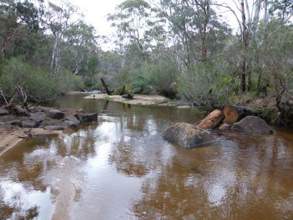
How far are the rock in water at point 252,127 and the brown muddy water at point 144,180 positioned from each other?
132 centimetres

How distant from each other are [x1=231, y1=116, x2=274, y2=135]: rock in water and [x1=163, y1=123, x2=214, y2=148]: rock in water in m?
2.36

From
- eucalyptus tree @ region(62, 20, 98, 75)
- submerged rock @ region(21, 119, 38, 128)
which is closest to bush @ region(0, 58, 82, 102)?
submerged rock @ region(21, 119, 38, 128)

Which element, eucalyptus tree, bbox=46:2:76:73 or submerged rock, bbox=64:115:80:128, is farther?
eucalyptus tree, bbox=46:2:76:73

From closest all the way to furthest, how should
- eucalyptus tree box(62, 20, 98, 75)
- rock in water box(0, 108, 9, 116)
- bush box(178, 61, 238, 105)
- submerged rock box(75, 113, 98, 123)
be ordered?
rock in water box(0, 108, 9, 116) → bush box(178, 61, 238, 105) → submerged rock box(75, 113, 98, 123) → eucalyptus tree box(62, 20, 98, 75)

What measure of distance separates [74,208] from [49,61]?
31546mm

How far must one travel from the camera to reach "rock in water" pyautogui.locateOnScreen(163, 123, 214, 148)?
10242 mm

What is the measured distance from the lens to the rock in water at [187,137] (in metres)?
10.2

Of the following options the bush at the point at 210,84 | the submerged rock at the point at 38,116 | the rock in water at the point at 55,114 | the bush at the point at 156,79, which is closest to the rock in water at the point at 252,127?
the bush at the point at 210,84

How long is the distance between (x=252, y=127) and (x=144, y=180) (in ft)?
23.3

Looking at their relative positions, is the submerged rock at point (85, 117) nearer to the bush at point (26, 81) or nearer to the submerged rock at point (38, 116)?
the submerged rock at point (38, 116)

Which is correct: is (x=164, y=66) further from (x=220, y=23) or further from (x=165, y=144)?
(x=165, y=144)

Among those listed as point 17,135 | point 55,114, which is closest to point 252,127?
point 55,114

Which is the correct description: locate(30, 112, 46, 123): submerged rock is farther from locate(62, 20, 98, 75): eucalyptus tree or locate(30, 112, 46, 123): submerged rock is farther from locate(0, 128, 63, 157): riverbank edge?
locate(62, 20, 98, 75): eucalyptus tree

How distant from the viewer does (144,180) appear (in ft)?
22.9
